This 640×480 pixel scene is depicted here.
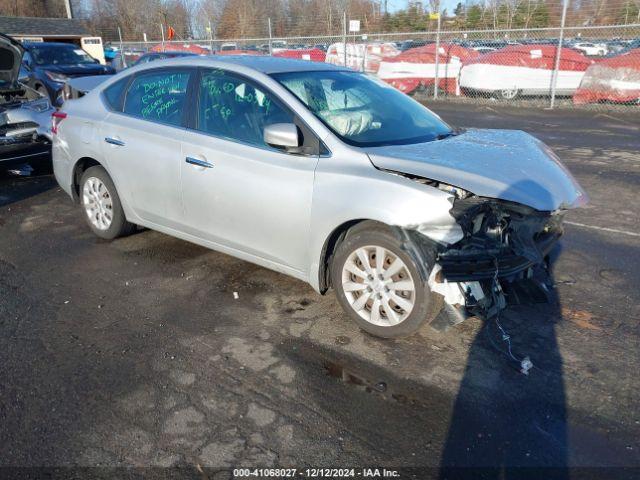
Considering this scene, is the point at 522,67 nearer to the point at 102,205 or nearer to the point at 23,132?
the point at 23,132

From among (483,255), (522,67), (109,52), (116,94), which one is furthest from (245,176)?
(109,52)

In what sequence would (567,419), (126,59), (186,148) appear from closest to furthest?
(567,419), (186,148), (126,59)

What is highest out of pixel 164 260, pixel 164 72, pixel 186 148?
pixel 164 72

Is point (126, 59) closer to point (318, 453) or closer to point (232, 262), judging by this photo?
point (232, 262)

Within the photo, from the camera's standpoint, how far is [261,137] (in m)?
4.01

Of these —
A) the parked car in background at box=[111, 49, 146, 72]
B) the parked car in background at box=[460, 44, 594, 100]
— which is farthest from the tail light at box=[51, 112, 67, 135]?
the parked car in background at box=[111, 49, 146, 72]

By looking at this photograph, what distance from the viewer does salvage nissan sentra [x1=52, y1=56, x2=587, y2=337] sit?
3324 millimetres

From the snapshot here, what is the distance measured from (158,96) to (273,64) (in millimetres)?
1114

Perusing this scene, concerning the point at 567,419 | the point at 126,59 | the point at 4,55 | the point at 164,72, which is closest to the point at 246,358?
the point at 567,419

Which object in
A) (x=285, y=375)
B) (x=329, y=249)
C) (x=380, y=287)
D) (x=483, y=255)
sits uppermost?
(x=483, y=255)

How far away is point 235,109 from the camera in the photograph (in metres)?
4.21

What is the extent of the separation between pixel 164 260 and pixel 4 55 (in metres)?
5.52

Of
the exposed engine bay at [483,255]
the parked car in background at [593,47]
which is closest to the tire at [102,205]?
the exposed engine bay at [483,255]

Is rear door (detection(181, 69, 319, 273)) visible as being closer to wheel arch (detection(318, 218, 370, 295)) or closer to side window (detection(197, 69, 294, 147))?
side window (detection(197, 69, 294, 147))
